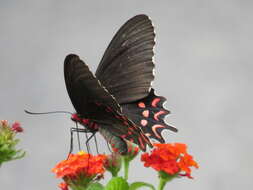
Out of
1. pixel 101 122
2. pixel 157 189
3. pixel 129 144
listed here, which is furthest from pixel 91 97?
pixel 157 189

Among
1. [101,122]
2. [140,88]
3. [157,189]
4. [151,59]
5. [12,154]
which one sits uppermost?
[151,59]

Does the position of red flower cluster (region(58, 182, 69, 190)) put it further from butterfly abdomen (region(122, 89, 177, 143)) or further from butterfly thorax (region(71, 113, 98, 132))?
butterfly abdomen (region(122, 89, 177, 143))

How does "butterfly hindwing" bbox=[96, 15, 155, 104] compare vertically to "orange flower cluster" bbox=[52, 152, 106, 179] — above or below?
above

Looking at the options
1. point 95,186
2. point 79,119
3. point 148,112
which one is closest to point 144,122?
point 148,112

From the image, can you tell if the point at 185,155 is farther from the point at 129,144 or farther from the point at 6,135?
the point at 6,135

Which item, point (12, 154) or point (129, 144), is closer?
point (12, 154)

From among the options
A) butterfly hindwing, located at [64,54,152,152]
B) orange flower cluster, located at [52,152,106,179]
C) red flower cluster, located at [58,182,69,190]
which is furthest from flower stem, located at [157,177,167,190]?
red flower cluster, located at [58,182,69,190]

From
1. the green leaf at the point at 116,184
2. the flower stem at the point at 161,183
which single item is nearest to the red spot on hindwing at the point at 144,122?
the flower stem at the point at 161,183

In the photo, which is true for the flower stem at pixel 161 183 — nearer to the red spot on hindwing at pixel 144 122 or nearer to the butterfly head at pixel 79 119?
the red spot on hindwing at pixel 144 122
